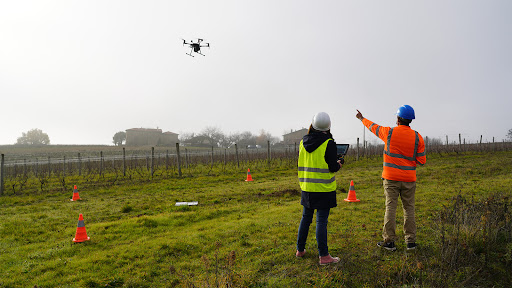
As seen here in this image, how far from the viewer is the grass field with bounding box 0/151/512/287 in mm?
3604

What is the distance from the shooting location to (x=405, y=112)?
4.24 m

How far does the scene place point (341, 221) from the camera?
20.5 ft

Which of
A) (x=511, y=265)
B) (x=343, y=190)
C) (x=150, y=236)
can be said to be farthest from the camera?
(x=343, y=190)

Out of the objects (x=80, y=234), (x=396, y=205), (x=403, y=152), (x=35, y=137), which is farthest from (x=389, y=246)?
(x=35, y=137)

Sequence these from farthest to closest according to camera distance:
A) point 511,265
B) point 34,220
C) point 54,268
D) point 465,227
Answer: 1. point 34,220
2. point 54,268
3. point 465,227
4. point 511,265

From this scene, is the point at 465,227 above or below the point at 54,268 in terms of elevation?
above

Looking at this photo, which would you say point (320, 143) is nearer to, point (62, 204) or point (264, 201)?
point (264, 201)

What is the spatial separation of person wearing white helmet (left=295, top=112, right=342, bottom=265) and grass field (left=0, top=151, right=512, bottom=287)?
682 mm

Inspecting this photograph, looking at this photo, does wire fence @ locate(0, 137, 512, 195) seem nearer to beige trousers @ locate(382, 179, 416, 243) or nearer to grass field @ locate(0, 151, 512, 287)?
grass field @ locate(0, 151, 512, 287)

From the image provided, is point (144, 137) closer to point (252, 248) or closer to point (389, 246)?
point (252, 248)

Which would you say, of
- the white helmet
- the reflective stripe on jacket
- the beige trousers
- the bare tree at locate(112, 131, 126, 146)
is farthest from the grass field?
the bare tree at locate(112, 131, 126, 146)

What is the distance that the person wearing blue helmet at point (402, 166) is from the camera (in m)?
4.15

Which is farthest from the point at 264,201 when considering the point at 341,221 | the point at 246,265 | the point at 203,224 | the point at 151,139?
the point at 151,139

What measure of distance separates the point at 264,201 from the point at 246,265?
213 inches
